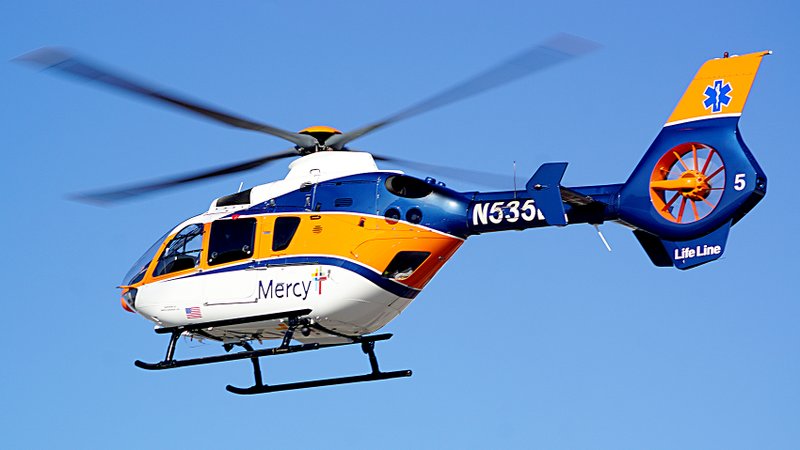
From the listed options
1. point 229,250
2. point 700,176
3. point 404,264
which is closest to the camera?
point 700,176

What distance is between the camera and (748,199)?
20703mm

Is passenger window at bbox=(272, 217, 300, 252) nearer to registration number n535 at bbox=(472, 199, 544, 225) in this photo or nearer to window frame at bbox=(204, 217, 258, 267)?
window frame at bbox=(204, 217, 258, 267)

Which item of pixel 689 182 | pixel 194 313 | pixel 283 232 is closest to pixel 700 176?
pixel 689 182

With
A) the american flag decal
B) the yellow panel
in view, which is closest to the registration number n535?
the yellow panel

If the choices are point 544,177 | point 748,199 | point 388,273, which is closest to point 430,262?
point 388,273

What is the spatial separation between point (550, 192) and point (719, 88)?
8.58ft

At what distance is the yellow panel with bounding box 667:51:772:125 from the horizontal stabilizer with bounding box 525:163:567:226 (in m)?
1.73

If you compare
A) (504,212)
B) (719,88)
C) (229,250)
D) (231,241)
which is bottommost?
(229,250)

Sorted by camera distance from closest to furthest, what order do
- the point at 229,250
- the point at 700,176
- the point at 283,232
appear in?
the point at 700,176 → the point at 283,232 → the point at 229,250

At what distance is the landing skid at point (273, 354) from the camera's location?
74.7ft

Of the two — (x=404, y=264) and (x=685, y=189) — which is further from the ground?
(x=685, y=189)

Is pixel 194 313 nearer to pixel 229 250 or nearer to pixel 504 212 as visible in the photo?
pixel 229 250

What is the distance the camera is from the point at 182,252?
947 inches

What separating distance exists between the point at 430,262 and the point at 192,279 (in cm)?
362
